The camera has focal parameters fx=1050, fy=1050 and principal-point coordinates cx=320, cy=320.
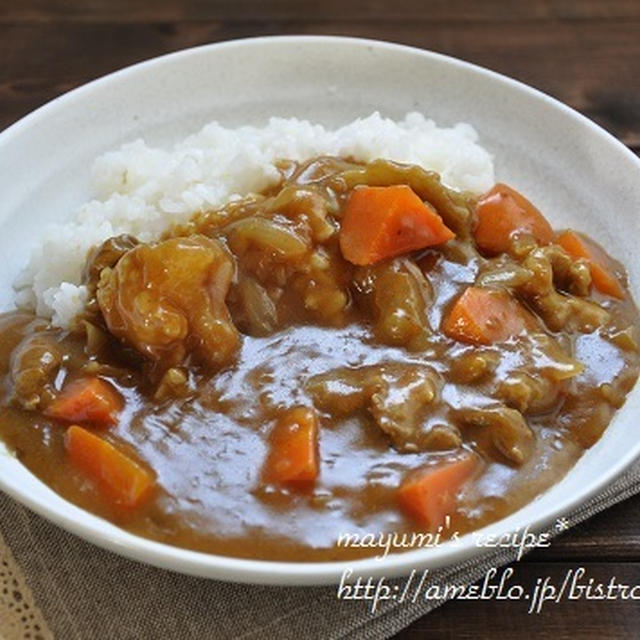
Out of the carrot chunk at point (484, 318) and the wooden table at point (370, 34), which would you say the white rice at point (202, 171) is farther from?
the wooden table at point (370, 34)

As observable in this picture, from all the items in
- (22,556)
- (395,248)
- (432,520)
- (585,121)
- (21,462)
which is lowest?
(22,556)

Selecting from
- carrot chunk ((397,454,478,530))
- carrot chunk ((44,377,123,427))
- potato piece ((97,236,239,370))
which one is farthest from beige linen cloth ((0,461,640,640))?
potato piece ((97,236,239,370))

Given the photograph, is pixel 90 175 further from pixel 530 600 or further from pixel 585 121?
pixel 530 600

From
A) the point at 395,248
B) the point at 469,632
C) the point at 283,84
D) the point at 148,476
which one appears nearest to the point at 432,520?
the point at 469,632

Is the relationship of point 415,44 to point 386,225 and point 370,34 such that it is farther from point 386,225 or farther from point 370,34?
point 386,225

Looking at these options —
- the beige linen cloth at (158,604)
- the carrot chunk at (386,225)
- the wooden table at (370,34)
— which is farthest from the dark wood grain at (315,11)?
the beige linen cloth at (158,604)

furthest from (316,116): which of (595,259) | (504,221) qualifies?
(595,259)

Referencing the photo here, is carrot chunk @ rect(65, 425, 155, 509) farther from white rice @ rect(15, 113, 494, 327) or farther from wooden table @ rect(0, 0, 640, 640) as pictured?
wooden table @ rect(0, 0, 640, 640)
